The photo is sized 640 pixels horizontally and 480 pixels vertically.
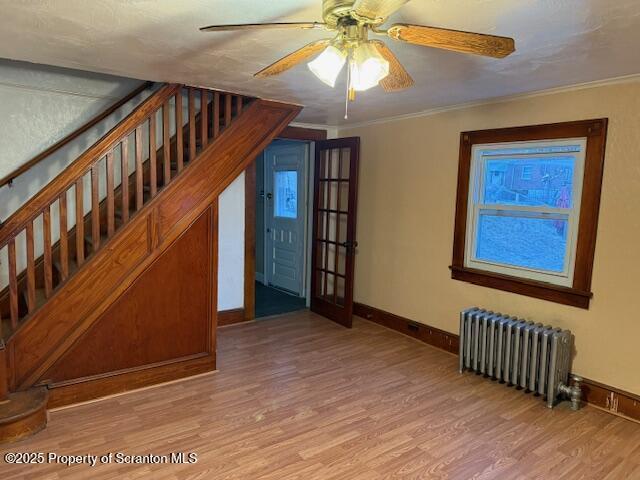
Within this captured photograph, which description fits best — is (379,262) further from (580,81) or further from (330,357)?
(580,81)

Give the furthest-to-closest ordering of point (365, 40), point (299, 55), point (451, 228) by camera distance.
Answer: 1. point (451, 228)
2. point (299, 55)
3. point (365, 40)

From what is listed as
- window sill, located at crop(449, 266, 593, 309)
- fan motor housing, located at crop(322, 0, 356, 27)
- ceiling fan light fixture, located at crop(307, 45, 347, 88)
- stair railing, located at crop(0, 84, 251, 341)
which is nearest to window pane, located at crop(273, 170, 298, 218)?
stair railing, located at crop(0, 84, 251, 341)

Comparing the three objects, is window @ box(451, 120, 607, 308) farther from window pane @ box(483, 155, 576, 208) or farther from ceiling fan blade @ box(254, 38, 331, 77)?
ceiling fan blade @ box(254, 38, 331, 77)

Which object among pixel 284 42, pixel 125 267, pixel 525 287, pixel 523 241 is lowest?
pixel 525 287

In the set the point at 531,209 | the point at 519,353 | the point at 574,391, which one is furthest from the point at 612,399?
the point at 531,209

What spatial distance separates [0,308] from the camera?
3.21 m

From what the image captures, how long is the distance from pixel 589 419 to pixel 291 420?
78.5 inches

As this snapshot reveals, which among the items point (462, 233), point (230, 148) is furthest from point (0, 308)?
Result: point (462, 233)

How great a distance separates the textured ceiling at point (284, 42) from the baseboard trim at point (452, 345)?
2111mm

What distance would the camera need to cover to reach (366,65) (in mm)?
1695

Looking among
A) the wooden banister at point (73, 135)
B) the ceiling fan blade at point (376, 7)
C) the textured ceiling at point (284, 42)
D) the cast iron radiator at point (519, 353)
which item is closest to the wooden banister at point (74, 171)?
the textured ceiling at point (284, 42)

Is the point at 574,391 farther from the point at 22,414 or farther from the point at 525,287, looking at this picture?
the point at 22,414

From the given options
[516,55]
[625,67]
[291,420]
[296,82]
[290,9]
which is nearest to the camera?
[290,9]

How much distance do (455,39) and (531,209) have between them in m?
2.20
